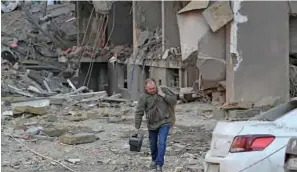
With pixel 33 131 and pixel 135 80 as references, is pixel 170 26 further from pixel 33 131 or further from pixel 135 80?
pixel 33 131

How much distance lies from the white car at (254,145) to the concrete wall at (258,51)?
773 centimetres

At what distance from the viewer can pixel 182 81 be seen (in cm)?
1997

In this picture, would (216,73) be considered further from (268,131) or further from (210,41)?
(268,131)

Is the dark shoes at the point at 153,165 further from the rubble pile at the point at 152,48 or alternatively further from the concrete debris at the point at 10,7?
the concrete debris at the point at 10,7

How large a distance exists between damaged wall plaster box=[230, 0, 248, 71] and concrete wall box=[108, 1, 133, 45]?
13592mm

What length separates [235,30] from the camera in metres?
14.0

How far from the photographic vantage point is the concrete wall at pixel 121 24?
1083 inches

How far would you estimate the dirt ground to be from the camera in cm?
1091

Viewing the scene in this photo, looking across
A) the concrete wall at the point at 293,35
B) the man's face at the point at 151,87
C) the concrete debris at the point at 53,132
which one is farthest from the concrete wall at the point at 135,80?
the man's face at the point at 151,87

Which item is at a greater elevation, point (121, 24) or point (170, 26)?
point (121, 24)

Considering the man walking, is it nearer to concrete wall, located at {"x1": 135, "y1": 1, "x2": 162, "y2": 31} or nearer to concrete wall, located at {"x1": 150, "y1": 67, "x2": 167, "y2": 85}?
concrete wall, located at {"x1": 150, "y1": 67, "x2": 167, "y2": 85}

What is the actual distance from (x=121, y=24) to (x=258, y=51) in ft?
46.8

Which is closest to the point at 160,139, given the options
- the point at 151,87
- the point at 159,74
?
the point at 151,87

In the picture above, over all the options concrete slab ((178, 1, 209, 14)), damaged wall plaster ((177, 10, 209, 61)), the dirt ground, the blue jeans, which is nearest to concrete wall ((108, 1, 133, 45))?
the dirt ground
